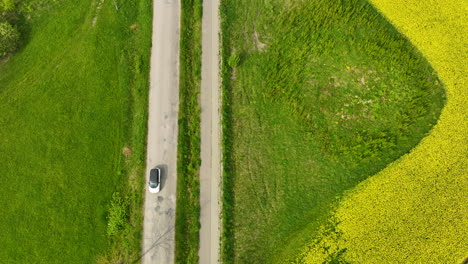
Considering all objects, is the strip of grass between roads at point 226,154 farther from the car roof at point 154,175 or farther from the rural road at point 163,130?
the car roof at point 154,175

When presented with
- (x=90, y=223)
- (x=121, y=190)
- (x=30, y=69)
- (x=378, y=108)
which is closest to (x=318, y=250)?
(x=378, y=108)

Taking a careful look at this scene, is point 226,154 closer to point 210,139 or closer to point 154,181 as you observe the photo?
point 210,139

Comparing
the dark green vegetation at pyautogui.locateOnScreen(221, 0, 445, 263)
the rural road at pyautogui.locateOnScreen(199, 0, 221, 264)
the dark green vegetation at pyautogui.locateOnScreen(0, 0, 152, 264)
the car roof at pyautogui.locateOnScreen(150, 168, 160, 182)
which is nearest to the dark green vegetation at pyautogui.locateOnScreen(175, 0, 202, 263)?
the rural road at pyautogui.locateOnScreen(199, 0, 221, 264)

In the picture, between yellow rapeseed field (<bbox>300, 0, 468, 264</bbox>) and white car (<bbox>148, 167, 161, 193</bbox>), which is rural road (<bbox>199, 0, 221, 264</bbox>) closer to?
white car (<bbox>148, 167, 161, 193</bbox>)

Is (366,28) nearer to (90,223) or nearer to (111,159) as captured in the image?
(111,159)

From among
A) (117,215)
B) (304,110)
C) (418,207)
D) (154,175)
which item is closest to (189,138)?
(154,175)
